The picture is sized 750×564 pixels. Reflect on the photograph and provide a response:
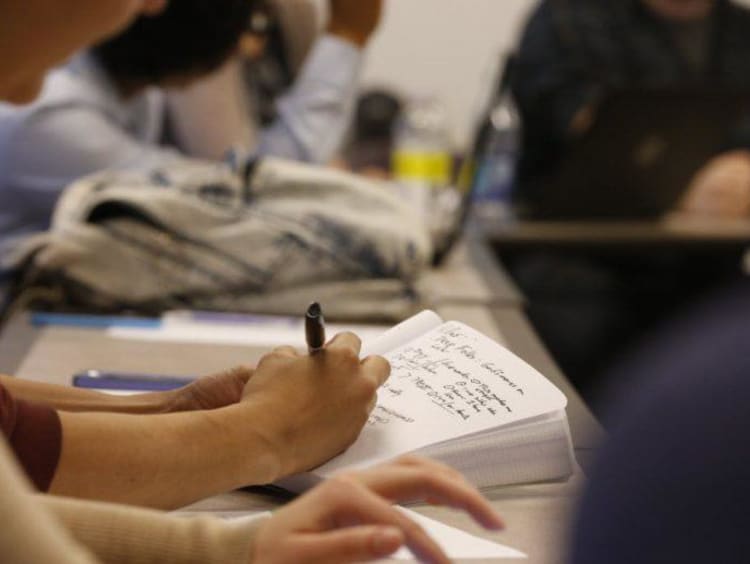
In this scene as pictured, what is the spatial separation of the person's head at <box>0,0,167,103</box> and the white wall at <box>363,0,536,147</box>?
111 inches

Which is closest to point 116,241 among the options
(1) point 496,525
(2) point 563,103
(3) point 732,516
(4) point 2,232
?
(4) point 2,232

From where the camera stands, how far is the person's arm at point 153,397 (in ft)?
2.71

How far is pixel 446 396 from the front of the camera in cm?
84

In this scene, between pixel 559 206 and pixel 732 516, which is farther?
pixel 559 206

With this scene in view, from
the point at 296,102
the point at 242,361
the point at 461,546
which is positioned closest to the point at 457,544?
the point at 461,546

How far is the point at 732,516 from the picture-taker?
0.36m

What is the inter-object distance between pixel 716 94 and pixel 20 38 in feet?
5.25

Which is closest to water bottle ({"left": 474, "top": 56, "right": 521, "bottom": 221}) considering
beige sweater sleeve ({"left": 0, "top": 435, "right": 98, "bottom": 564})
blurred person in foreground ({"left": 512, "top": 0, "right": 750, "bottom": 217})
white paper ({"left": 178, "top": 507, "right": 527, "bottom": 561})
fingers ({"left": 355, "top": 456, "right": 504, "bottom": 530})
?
blurred person in foreground ({"left": 512, "top": 0, "right": 750, "bottom": 217})

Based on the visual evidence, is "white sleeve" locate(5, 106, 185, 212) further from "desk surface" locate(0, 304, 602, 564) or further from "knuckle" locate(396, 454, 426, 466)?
"knuckle" locate(396, 454, 426, 466)

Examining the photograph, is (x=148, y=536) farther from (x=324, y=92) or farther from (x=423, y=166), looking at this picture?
(x=423, y=166)

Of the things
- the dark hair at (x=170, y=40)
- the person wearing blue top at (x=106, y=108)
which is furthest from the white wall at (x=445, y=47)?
the dark hair at (x=170, y=40)

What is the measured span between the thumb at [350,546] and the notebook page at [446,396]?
0.22m

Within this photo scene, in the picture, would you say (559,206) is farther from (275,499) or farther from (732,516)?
(732,516)

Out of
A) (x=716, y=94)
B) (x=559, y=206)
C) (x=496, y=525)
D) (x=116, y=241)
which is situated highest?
(x=716, y=94)
